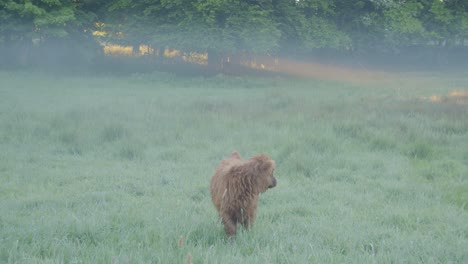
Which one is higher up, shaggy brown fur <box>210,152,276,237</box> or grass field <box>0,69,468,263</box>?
shaggy brown fur <box>210,152,276,237</box>

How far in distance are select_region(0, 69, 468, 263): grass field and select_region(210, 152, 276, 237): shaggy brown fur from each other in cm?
21

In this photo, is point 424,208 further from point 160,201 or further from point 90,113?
point 90,113

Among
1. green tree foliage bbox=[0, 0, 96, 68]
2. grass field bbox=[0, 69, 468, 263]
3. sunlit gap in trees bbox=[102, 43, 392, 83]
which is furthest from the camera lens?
sunlit gap in trees bbox=[102, 43, 392, 83]

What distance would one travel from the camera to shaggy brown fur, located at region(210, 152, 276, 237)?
438 cm

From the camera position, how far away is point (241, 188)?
4371mm

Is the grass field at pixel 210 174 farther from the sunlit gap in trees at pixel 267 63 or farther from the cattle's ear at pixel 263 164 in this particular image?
the sunlit gap in trees at pixel 267 63

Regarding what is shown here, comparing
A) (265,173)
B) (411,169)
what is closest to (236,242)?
(265,173)

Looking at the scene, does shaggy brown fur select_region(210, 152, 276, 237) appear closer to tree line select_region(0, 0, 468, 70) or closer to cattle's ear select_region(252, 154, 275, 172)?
cattle's ear select_region(252, 154, 275, 172)

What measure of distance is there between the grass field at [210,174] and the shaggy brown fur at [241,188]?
0.70 ft

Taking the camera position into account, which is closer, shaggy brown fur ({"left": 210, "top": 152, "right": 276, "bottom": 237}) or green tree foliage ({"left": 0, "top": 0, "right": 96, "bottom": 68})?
shaggy brown fur ({"left": 210, "top": 152, "right": 276, "bottom": 237})

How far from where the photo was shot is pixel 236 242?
4.45 metres

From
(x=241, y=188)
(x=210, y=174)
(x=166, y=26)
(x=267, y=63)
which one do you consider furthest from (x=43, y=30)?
(x=241, y=188)

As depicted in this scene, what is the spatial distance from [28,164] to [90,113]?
4.71m

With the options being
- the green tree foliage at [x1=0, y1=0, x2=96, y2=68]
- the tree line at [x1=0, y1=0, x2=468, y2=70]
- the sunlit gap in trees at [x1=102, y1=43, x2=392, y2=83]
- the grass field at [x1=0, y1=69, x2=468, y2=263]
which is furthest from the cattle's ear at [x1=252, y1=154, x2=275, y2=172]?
the sunlit gap in trees at [x1=102, y1=43, x2=392, y2=83]
